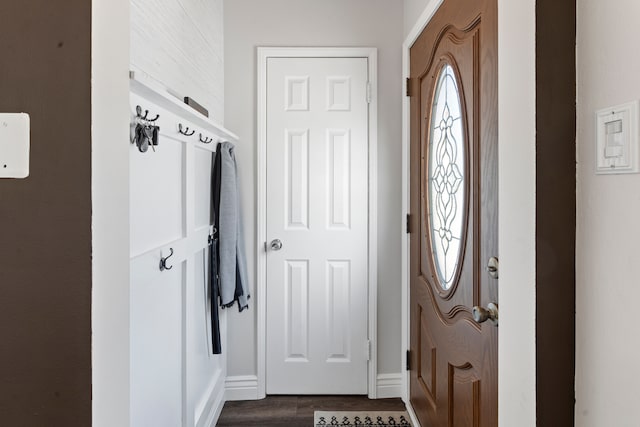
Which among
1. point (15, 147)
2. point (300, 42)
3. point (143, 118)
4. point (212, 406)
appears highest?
point (300, 42)

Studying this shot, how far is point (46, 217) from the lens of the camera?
78 centimetres

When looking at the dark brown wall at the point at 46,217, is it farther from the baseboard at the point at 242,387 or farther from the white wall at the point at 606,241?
the baseboard at the point at 242,387

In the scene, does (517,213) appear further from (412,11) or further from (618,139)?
(412,11)

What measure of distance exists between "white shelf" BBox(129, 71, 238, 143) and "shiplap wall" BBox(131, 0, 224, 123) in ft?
0.28

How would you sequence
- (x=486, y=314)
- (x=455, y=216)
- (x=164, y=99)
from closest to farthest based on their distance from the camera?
(x=486, y=314) → (x=164, y=99) → (x=455, y=216)

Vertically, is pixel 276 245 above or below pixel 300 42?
below

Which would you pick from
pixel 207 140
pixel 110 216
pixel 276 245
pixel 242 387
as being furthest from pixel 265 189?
pixel 110 216

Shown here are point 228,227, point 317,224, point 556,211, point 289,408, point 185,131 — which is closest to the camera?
point 556,211

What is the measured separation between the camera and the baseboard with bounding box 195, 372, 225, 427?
2121 millimetres

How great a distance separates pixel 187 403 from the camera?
1884mm

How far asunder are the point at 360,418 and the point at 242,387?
2.38ft

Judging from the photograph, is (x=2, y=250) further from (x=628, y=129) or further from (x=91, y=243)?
(x=628, y=129)

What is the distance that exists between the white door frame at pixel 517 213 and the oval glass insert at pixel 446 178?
603 mm

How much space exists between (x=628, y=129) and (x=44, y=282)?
40.2 inches
